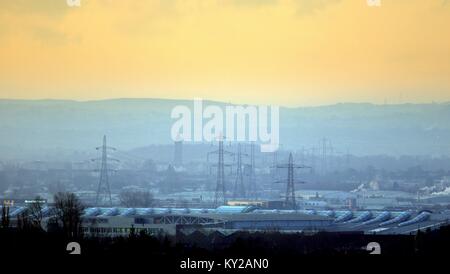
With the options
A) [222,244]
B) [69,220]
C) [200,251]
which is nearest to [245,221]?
[69,220]

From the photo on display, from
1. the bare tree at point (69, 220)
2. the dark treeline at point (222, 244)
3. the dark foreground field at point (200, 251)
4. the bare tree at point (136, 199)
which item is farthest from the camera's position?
the bare tree at point (136, 199)

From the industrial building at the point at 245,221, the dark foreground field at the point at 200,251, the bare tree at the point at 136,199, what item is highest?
the bare tree at the point at 136,199

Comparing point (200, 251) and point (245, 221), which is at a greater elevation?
point (245, 221)

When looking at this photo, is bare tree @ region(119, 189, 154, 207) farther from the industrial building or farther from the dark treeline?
the dark treeline

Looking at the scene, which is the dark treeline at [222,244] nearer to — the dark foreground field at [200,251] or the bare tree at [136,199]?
the dark foreground field at [200,251]

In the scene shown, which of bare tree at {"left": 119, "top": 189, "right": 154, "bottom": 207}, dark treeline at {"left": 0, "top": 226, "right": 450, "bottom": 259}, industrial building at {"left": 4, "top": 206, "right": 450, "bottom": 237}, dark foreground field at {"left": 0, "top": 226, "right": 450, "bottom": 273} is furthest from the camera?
bare tree at {"left": 119, "top": 189, "right": 154, "bottom": 207}

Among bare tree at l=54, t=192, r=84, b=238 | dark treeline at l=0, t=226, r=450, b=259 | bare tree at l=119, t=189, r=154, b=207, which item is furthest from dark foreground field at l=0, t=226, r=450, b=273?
bare tree at l=119, t=189, r=154, b=207

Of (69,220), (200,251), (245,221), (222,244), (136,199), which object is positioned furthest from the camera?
(136,199)

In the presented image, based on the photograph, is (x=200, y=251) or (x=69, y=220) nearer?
(x=200, y=251)

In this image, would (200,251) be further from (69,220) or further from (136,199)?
(136,199)

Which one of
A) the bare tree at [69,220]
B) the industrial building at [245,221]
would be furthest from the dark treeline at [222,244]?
the industrial building at [245,221]

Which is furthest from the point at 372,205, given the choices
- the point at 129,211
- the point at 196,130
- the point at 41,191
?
the point at 196,130
